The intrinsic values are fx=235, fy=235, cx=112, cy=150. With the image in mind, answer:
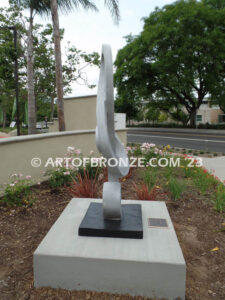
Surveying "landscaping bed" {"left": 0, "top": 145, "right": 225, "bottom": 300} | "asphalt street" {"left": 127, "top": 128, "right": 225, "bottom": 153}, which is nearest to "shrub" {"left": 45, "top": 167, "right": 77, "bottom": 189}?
"landscaping bed" {"left": 0, "top": 145, "right": 225, "bottom": 300}

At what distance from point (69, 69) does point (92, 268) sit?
15.7 m

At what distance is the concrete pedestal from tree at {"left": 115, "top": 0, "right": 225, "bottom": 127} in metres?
20.9

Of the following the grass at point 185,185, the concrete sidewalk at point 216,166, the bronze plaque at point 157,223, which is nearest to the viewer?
the bronze plaque at point 157,223

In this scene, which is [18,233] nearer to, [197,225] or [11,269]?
[11,269]

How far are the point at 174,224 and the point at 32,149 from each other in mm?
3611

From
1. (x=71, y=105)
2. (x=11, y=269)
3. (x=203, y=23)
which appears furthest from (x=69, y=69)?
(x=11, y=269)

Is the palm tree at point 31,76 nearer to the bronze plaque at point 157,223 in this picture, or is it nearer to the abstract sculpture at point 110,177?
the abstract sculpture at point 110,177

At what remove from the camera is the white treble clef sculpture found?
2.80 meters

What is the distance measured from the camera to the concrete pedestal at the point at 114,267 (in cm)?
237

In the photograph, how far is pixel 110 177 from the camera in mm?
3139

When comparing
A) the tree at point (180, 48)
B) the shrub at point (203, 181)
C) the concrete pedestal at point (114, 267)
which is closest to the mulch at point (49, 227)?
the concrete pedestal at point (114, 267)

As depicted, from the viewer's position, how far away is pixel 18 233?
11.7 ft

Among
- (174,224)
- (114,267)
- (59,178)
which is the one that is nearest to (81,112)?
(59,178)

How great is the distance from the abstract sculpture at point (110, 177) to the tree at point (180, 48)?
1993 cm
